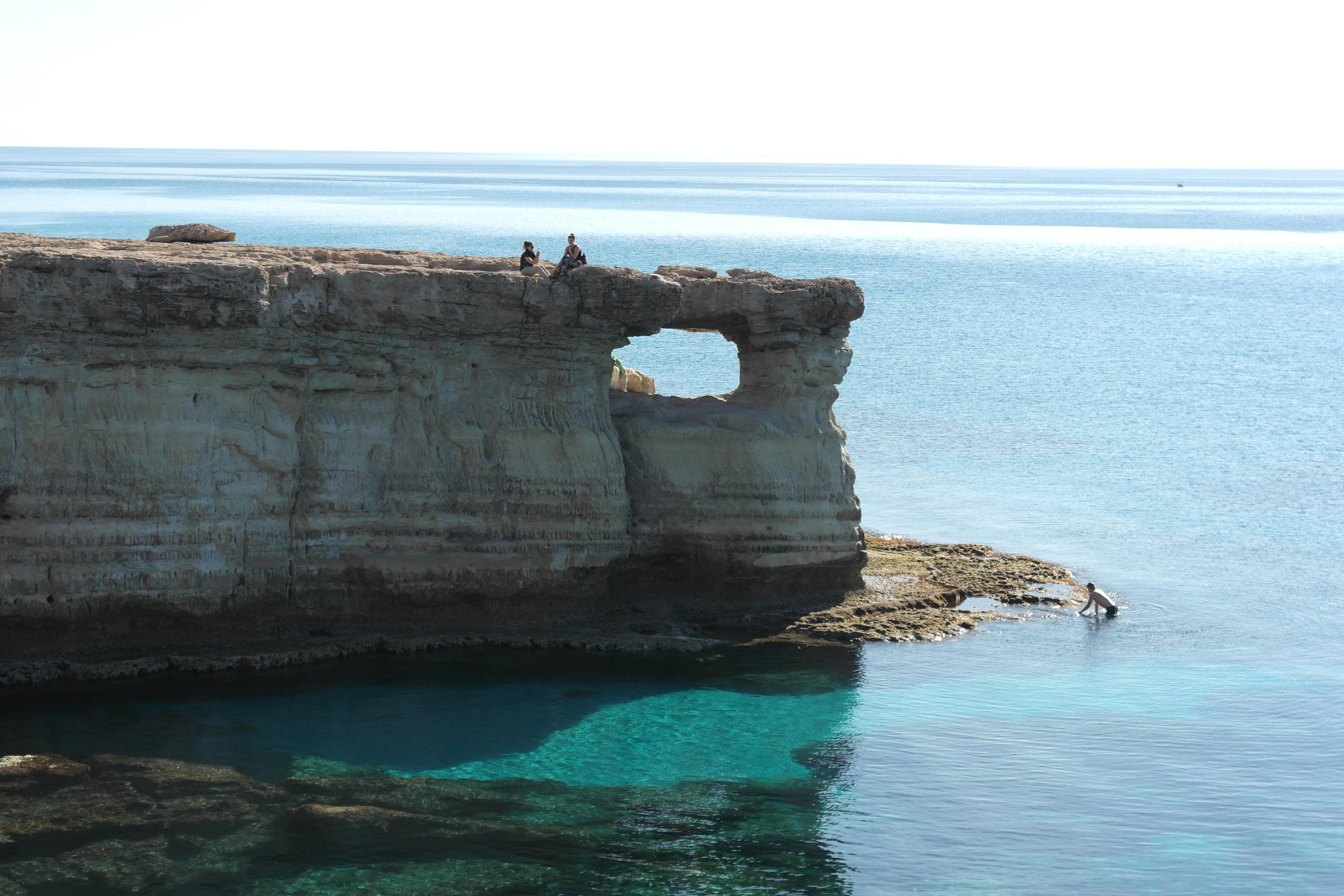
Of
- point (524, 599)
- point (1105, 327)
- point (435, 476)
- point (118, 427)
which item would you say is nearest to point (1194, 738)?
point (524, 599)

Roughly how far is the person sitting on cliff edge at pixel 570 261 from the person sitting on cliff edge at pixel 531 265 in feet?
0.73

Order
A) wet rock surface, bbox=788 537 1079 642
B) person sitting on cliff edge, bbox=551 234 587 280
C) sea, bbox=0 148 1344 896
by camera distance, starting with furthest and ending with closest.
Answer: wet rock surface, bbox=788 537 1079 642 < person sitting on cliff edge, bbox=551 234 587 280 < sea, bbox=0 148 1344 896

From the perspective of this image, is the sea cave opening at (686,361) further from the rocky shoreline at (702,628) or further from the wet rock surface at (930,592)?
the rocky shoreline at (702,628)

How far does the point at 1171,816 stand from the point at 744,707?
5957 millimetres

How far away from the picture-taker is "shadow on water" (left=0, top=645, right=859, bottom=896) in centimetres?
1475

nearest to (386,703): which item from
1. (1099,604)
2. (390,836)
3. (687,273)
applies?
(390,836)

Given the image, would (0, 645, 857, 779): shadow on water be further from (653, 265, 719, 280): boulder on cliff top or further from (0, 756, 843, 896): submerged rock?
(653, 265, 719, 280): boulder on cliff top

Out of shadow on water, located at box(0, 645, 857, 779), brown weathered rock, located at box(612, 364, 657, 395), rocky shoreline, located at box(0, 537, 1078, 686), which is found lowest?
shadow on water, located at box(0, 645, 857, 779)

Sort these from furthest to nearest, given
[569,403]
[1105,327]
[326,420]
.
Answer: [1105,327] → [569,403] → [326,420]

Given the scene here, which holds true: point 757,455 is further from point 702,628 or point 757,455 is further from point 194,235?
point 194,235

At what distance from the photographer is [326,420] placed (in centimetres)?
2095

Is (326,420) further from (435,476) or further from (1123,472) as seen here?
(1123,472)

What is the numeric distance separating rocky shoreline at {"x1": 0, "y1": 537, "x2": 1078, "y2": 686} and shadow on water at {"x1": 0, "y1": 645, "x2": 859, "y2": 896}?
27 cm

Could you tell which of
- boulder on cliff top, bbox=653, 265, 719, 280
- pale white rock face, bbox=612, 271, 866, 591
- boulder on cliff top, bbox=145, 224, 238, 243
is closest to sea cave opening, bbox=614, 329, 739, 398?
boulder on cliff top, bbox=653, 265, 719, 280
